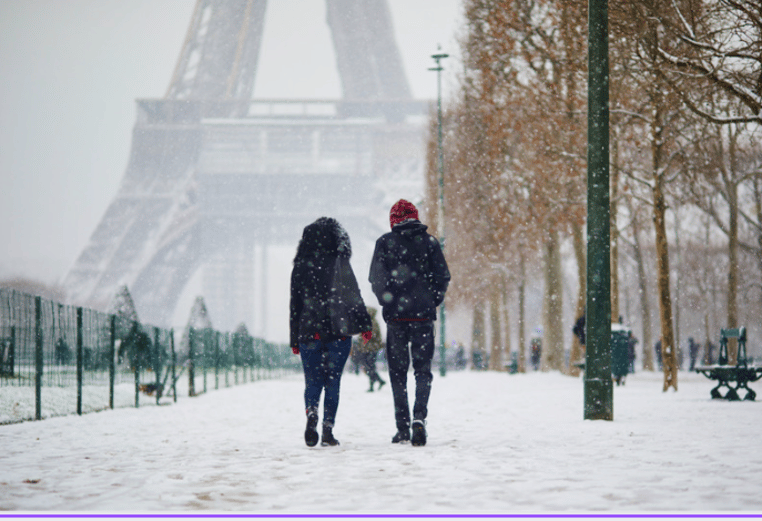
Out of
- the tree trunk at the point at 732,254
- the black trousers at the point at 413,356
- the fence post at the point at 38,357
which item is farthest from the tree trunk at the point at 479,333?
the black trousers at the point at 413,356

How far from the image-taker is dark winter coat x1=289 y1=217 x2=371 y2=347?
6.61 m

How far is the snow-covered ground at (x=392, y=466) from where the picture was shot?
168 inches

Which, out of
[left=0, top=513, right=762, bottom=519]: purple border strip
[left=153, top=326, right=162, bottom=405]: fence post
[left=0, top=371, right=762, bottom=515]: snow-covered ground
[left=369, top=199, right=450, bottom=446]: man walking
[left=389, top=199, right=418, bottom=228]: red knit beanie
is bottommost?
[left=0, top=371, right=762, bottom=515]: snow-covered ground

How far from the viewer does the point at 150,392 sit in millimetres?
14117

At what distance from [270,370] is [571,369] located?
36.9ft

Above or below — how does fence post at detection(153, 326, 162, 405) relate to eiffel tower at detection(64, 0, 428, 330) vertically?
below

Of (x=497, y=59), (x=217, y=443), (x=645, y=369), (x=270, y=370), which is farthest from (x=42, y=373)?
(x=645, y=369)

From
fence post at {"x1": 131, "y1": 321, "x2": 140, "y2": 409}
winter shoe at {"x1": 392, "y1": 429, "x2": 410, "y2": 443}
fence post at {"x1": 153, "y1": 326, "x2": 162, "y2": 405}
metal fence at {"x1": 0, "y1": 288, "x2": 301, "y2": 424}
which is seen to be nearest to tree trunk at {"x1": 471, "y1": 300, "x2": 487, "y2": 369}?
metal fence at {"x1": 0, "y1": 288, "x2": 301, "y2": 424}

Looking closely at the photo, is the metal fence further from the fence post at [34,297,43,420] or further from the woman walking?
the woman walking

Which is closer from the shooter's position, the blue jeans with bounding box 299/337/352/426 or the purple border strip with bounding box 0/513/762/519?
the purple border strip with bounding box 0/513/762/519

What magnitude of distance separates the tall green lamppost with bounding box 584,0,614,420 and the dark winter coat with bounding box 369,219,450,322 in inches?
102

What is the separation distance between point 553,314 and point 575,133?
8.41 metres

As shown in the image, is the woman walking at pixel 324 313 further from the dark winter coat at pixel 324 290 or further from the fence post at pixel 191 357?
the fence post at pixel 191 357

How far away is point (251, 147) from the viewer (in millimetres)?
72188
